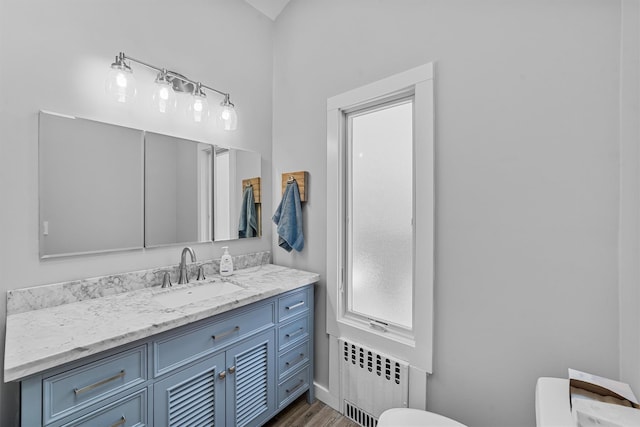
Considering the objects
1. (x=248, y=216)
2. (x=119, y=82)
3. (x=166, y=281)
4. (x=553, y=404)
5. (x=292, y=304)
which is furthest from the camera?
(x=248, y=216)

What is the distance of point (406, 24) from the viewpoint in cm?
156

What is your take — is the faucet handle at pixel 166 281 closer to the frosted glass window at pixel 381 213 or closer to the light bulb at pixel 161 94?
the light bulb at pixel 161 94

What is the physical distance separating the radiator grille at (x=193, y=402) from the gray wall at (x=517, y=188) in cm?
115

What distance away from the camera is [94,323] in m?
1.12

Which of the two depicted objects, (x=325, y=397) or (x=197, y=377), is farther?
(x=325, y=397)

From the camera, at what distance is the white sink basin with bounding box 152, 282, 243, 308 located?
152 cm

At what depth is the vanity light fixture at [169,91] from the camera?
1.43 meters

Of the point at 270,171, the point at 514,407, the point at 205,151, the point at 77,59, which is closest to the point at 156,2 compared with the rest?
the point at 77,59

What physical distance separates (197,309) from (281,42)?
2.15 m

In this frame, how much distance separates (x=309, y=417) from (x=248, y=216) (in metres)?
1.45

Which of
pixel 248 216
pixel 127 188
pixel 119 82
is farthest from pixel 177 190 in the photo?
pixel 119 82

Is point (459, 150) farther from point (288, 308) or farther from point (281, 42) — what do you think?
point (281, 42)

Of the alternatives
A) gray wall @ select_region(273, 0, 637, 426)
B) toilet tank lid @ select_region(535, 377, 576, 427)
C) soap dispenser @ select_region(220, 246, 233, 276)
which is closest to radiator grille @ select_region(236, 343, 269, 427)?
soap dispenser @ select_region(220, 246, 233, 276)

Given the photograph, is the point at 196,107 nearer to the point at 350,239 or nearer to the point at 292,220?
the point at 292,220
